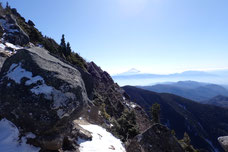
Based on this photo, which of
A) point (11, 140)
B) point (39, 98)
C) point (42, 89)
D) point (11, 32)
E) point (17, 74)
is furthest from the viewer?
point (11, 32)

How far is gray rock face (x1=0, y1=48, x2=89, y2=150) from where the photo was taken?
6.14 meters

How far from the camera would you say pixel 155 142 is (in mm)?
9648

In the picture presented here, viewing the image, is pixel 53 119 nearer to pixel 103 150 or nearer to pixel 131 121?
pixel 103 150

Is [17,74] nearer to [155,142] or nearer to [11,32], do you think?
[155,142]

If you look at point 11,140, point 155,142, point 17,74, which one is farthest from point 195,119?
point 17,74

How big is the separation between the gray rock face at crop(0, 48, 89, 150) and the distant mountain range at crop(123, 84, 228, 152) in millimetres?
135841

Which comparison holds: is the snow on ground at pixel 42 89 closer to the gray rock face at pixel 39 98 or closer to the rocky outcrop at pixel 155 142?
the gray rock face at pixel 39 98

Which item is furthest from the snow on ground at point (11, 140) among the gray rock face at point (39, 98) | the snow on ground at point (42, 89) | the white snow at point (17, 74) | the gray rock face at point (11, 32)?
the gray rock face at point (11, 32)

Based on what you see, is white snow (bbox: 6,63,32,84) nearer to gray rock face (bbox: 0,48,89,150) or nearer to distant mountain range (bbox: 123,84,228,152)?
gray rock face (bbox: 0,48,89,150)

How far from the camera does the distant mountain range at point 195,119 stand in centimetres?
11644

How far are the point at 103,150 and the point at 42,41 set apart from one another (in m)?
41.4

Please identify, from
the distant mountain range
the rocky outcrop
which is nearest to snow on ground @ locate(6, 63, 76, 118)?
the rocky outcrop

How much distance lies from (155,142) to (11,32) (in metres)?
29.0

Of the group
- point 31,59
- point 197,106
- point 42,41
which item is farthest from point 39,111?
point 197,106
